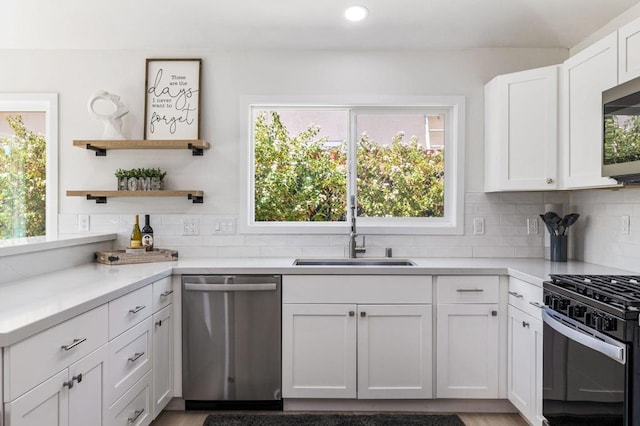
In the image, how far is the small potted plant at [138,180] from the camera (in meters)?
3.09

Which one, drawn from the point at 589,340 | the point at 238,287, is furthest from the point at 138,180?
the point at 589,340

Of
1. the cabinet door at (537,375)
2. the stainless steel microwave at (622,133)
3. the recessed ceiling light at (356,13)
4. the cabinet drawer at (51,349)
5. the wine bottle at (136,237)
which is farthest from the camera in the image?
the wine bottle at (136,237)

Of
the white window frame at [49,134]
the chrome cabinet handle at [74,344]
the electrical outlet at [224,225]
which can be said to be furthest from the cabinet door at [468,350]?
the white window frame at [49,134]

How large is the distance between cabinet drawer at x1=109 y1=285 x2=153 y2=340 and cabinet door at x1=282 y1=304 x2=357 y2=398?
0.76 meters

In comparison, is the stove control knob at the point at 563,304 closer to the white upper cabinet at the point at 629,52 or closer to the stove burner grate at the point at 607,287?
the stove burner grate at the point at 607,287

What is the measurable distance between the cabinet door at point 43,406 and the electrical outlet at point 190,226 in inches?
66.5

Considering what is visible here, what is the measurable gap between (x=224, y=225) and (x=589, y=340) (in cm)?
A: 230

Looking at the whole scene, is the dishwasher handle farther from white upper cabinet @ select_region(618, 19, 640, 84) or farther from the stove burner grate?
white upper cabinet @ select_region(618, 19, 640, 84)

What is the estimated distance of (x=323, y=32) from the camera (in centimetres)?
304

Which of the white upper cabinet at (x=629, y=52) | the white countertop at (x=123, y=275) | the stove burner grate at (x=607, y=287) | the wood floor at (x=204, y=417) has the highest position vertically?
the white upper cabinet at (x=629, y=52)

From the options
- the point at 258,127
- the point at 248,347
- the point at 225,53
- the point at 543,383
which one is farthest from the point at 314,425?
the point at 225,53

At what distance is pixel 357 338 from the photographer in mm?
2627

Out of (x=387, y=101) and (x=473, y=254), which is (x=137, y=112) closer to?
(x=387, y=101)

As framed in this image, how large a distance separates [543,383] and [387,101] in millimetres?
2010
